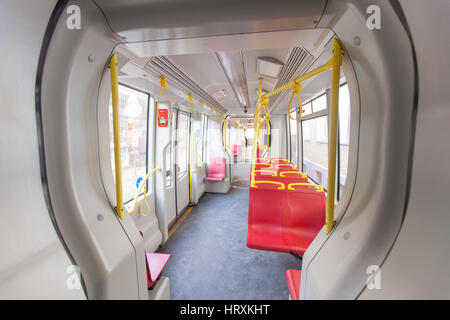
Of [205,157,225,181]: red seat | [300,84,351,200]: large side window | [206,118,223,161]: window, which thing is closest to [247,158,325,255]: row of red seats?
[300,84,351,200]: large side window

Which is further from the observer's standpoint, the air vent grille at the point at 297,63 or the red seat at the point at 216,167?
the red seat at the point at 216,167

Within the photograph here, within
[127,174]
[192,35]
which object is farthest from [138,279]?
[127,174]

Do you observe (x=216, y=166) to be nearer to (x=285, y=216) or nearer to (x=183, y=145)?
(x=183, y=145)

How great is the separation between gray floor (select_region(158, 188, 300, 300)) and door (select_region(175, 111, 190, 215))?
1.86ft

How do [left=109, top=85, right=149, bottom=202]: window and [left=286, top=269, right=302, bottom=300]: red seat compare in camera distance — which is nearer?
[left=286, top=269, right=302, bottom=300]: red seat

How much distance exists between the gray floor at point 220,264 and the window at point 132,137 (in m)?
1.28

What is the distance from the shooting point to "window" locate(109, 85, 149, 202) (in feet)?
7.57

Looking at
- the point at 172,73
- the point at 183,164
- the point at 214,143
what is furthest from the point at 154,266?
the point at 214,143

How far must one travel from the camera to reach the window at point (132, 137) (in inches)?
90.8

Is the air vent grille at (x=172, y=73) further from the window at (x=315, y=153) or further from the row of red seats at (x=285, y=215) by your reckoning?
the window at (x=315, y=153)

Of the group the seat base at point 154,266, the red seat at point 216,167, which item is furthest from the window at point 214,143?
the seat base at point 154,266

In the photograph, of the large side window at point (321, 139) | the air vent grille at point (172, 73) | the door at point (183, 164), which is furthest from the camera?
the door at point (183, 164)

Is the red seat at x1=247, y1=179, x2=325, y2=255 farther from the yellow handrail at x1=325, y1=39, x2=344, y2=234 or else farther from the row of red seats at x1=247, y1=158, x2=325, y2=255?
the yellow handrail at x1=325, y1=39, x2=344, y2=234

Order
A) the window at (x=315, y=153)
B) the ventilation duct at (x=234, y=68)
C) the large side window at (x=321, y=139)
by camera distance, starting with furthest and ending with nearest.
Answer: the window at (x=315, y=153) → the large side window at (x=321, y=139) → the ventilation duct at (x=234, y=68)
